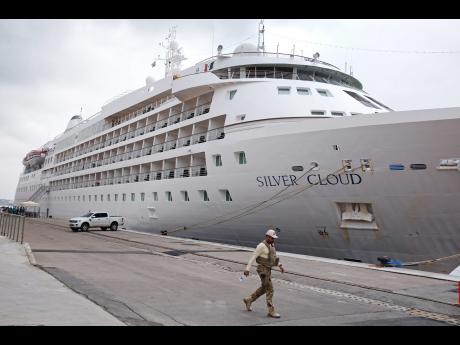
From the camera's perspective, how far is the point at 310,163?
1497 centimetres

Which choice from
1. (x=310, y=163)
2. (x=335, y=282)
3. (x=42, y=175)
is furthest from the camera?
(x=42, y=175)

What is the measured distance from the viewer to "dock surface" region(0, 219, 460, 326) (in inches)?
269

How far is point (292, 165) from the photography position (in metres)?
15.4

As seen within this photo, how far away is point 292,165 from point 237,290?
7.11m

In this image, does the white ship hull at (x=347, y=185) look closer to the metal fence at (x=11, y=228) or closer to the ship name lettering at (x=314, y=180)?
the ship name lettering at (x=314, y=180)

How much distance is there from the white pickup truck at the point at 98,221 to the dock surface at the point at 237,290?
12200mm

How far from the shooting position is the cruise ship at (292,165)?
12930 mm

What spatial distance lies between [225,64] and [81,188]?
2336cm

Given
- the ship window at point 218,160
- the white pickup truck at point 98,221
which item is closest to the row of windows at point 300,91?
the ship window at point 218,160

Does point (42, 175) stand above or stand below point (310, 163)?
above

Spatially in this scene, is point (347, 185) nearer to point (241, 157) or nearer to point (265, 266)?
point (241, 157)

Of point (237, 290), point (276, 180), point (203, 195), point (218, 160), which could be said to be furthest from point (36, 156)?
point (237, 290)
